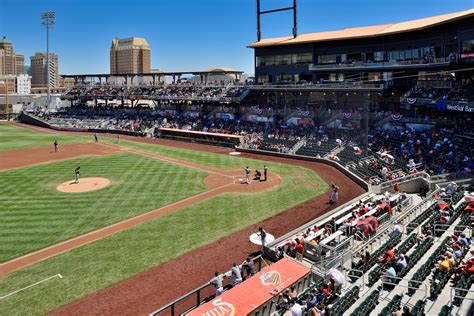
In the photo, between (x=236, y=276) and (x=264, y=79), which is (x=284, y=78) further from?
(x=236, y=276)

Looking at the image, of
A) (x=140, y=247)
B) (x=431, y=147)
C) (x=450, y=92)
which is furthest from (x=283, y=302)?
(x=450, y=92)

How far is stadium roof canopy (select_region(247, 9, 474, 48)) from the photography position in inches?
1784

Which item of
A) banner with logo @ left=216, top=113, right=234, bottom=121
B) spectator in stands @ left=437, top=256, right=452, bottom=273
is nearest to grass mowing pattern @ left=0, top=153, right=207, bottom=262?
spectator in stands @ left=437, top=256, right=452, bottom=273

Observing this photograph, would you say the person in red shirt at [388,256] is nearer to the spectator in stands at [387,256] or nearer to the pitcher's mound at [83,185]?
the spectator in stands at [387,256]

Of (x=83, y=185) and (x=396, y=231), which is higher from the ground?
(x=83, y=185)

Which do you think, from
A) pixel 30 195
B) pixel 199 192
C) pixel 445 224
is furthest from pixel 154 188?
pixel 445 224

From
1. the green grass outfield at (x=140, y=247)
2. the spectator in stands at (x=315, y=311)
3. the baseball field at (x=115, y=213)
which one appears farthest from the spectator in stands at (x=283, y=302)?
the green grass outfield at (x=140, y=247)

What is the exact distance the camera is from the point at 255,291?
14.0m

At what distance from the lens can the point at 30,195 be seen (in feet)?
93.5

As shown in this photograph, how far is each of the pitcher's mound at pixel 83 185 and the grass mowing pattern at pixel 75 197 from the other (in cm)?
74

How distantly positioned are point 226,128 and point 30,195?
33.0 metres

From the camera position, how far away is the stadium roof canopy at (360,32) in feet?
149

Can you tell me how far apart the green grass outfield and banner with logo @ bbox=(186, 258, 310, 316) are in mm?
5517

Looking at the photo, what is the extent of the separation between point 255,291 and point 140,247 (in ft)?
26.9
